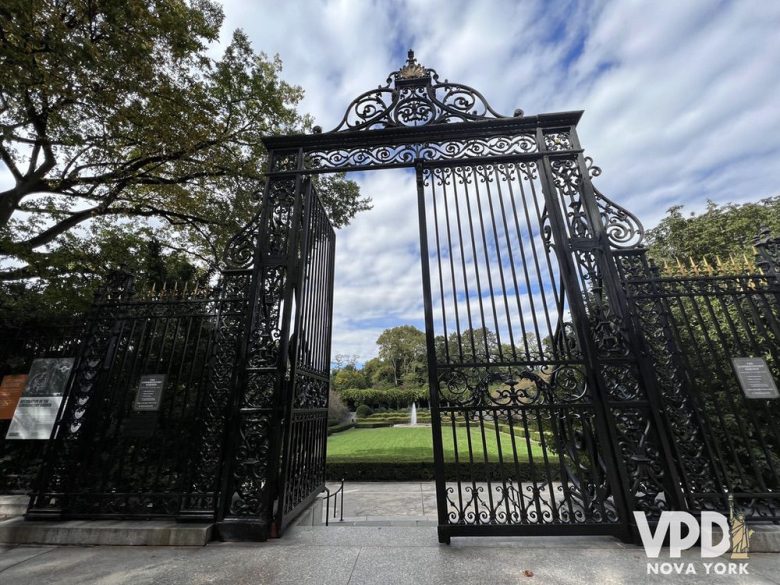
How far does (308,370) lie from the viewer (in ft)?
13.8

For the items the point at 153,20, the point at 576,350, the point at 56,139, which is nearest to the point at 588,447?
the point at 576,350

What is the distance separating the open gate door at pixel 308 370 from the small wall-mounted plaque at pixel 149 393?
150cm

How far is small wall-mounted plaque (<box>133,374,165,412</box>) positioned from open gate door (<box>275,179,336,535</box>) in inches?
58.9

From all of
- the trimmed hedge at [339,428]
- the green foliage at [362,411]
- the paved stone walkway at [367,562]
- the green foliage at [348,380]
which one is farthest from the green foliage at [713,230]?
the green foliage at [348,380]

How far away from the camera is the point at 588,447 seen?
3.31 m

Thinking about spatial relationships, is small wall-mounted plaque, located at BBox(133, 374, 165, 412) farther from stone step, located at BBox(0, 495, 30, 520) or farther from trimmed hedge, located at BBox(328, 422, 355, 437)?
trimmed hedge, located at BBox(328, 422, 355, 437)

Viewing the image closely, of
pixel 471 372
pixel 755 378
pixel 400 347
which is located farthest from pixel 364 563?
pixel 400 347

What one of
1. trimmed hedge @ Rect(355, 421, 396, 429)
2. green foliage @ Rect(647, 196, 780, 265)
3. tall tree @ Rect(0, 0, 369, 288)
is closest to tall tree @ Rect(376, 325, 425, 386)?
trimmed hedge @ Rect(355, 421, 396, 429)

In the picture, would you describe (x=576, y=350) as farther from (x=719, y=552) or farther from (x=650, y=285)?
(x=719, y=552)

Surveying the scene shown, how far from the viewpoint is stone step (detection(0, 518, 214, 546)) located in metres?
3.07

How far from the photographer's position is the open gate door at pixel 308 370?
360 cm

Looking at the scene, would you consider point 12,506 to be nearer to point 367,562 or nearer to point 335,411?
point 367,562

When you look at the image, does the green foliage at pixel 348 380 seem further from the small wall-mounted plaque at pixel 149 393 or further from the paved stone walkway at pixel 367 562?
the paved stone walkway at pixel 367 562

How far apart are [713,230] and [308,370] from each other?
2352 cm
